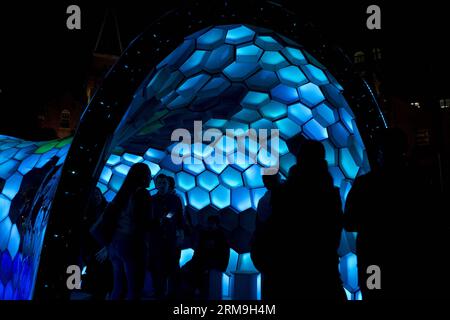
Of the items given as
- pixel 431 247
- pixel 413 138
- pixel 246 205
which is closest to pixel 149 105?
pixel 431 247

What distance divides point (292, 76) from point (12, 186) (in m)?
3.54

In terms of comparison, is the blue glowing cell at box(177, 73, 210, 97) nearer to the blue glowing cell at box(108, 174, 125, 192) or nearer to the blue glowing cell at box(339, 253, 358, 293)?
the blue glowing cell at box(339, 253, 358, 293)

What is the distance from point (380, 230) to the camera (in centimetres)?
253

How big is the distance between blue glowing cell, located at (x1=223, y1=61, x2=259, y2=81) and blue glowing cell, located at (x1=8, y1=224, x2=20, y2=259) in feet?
10.2

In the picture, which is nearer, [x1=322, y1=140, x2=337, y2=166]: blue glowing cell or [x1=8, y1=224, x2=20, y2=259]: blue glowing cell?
[x1=8, y1=224, x2=20, y2=259]: blue glowing cell

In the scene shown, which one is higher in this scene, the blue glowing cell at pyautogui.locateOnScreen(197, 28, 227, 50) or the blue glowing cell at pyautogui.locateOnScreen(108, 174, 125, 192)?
the blue glowing cell at pyautogui.locateOnScreen(197, 28, 227, 50)

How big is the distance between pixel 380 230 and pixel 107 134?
6.69 feet

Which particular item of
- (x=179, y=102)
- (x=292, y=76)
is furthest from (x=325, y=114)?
(x=179, y=102)

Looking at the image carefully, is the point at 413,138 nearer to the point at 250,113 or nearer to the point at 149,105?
the point at 250,113

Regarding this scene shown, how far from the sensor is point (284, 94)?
5.66m

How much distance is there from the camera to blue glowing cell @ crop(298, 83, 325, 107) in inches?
183

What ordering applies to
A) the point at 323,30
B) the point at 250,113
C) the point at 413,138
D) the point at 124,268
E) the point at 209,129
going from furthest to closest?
the point at 413,138 < the point at 209,129 < the point at 250,113 < the point at 124,268 < the point at 323,30

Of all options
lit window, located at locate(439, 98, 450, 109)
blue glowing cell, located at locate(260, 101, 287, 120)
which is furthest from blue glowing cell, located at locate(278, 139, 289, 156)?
lit window, located at locate(439, 98, 450, 109)

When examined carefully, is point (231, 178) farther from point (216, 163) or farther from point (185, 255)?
point (185, 255)
